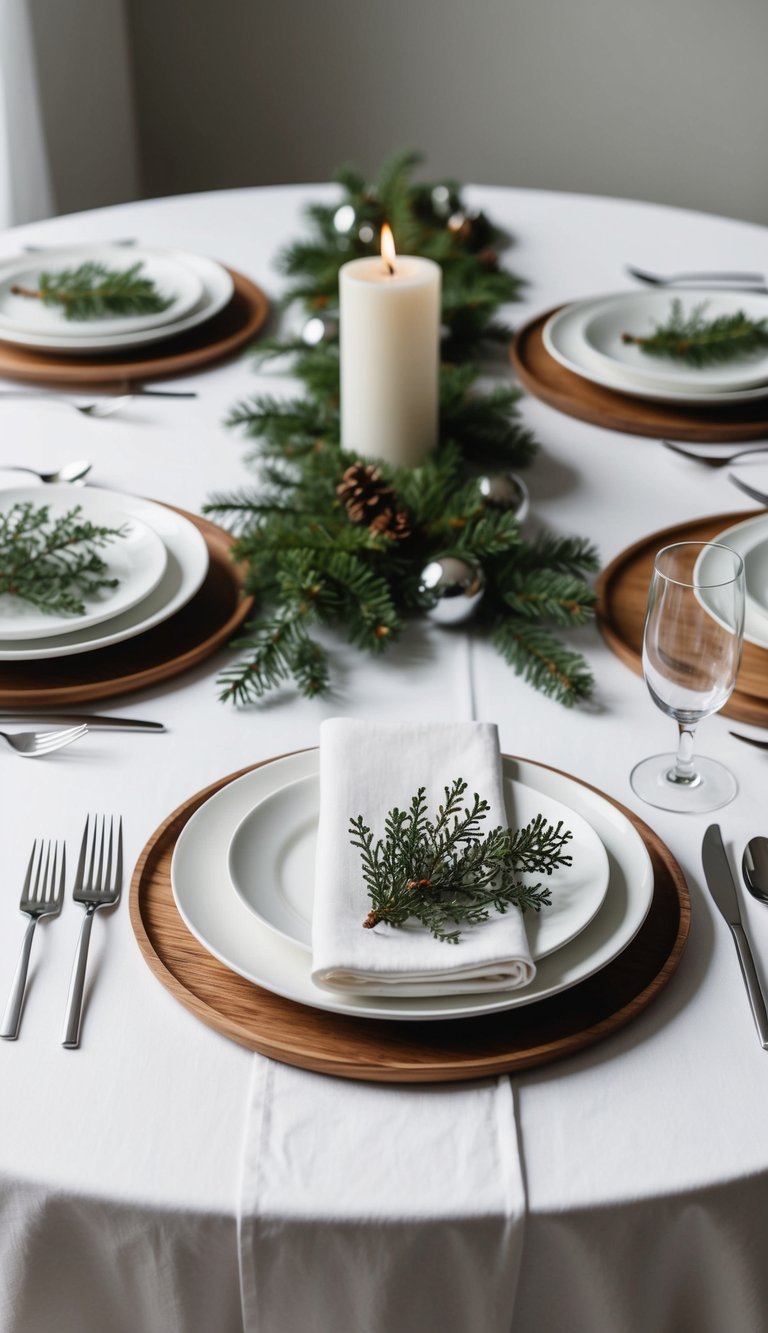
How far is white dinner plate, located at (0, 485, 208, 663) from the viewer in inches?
38.0

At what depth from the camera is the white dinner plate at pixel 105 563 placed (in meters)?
0.97

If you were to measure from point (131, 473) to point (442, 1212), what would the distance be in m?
0.87

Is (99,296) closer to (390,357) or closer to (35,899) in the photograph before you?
(390,357)

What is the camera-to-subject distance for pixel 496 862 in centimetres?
71

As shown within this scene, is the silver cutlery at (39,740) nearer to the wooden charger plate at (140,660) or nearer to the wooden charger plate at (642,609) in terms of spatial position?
the wooden charger plate at (140,660)

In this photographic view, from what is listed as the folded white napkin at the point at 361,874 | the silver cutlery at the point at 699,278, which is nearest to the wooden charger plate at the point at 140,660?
the folded white napkin at the point at 361,874

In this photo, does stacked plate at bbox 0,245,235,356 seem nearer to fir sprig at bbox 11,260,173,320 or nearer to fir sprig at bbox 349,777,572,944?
fir sprig at bbox 11,260,173,320

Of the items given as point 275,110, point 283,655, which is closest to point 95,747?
point 283,655

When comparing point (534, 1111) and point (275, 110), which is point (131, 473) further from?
point (275, 110)

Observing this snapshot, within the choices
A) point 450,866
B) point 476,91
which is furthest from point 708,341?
point 476,91

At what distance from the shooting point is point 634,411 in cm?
138

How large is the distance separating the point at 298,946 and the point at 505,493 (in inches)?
23.3

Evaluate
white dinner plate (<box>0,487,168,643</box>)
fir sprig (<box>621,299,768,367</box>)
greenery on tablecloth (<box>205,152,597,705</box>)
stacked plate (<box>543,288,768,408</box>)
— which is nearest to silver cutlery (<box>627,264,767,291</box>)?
stacked plate (<box>543,288,768,408</box>)

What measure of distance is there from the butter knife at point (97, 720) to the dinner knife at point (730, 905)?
40 centimetres
